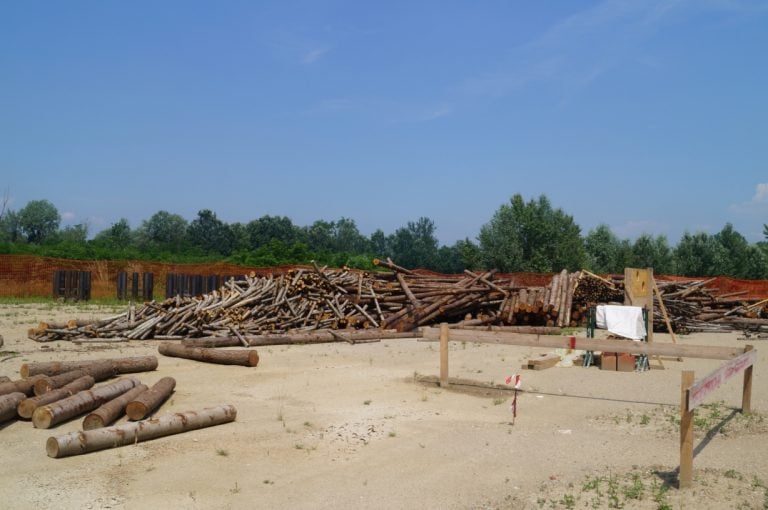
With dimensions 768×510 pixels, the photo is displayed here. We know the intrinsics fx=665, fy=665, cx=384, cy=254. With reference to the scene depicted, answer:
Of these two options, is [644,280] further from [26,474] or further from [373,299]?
[26,474]

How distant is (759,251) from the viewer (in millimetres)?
53344

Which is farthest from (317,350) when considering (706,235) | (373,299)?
(706,235)

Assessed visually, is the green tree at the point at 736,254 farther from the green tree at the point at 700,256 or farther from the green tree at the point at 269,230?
the green tree at the point at 269,230

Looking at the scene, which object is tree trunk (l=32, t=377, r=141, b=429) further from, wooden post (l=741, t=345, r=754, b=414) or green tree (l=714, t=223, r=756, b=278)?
green tree (l=714, t=223, r=756, b=278)

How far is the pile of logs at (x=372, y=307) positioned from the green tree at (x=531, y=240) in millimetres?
32848

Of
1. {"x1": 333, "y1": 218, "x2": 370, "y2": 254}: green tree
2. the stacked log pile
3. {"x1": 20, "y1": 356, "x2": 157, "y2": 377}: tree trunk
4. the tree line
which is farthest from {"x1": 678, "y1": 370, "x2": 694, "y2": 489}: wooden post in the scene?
{"x1": 333, "y1": 218, "x2": 370, "y2": 254}: green tree

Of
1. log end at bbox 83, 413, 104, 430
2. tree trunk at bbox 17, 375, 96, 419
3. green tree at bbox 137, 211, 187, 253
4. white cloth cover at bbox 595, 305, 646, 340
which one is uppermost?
green tree at bbox 137, 211, 187, 253

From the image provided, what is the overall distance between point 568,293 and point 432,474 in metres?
17.0

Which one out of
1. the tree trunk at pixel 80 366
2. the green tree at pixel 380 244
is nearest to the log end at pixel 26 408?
the tree trunk at pixel 80 366

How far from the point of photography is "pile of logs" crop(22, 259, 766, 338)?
1794 cm

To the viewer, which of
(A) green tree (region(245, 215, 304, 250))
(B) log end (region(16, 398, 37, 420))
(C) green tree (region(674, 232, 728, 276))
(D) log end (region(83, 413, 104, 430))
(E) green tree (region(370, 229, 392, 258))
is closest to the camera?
(D) log end (region(83, 413, 104, 430))

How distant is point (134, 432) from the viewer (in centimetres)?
749

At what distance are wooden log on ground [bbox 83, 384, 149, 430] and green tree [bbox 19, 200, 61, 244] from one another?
7037 centimetres

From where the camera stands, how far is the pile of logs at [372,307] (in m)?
17.9
